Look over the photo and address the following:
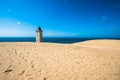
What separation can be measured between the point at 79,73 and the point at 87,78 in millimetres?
516

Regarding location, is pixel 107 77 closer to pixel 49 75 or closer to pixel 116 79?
pixel 116 79

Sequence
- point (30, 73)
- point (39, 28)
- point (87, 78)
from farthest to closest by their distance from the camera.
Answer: point (39, 28)
point (30, 73)
point (87, 78)

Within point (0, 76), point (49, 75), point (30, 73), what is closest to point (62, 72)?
point (49, 75)

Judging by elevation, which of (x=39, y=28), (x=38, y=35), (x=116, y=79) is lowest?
(x=116, y=79)

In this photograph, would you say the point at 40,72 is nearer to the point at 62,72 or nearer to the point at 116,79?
the point at 62,72

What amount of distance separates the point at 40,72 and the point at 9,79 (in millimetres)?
1420

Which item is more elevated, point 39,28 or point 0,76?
point 39,28

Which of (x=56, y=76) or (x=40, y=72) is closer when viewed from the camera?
(x=56, y=76)

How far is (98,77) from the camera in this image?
4152 millimetres

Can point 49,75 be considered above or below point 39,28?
below

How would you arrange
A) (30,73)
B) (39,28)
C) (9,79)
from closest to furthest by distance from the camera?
(9,79) → (30,73) → (39,28)

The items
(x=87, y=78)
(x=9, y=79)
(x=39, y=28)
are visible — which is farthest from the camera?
(x=39, y=28)

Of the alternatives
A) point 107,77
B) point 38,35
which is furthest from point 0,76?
point 38,35

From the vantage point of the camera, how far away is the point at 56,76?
4.14 m
